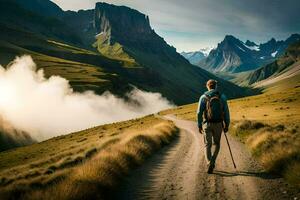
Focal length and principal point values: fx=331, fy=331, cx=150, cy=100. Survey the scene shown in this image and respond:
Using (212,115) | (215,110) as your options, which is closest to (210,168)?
(212,115)

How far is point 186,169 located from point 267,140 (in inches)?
310

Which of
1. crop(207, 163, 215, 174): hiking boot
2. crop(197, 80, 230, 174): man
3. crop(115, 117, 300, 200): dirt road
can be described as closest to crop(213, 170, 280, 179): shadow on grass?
crop(115, 117, 300, 200): dirt road

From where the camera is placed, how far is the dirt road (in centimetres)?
1165

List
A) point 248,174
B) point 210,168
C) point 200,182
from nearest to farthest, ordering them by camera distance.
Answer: point 200,182, point 248,174, point 210,168

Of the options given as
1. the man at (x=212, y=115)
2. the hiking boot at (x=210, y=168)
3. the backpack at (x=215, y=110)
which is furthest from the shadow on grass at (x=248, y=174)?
the backpack at (x=215, y=110)

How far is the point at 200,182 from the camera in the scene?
13328mm

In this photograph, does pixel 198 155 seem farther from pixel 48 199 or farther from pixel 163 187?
pixel 48 199

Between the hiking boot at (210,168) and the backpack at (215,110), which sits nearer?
the backpack at (215,110)

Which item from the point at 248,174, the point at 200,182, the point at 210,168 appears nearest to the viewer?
the point at 200,182

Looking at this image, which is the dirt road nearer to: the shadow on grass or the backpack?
the shadow on grass

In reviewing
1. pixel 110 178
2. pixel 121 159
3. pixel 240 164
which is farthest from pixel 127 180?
pixel 240 164

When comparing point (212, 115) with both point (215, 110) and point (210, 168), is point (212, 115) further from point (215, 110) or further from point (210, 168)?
point (210, 168)

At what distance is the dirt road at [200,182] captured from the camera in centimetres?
1165

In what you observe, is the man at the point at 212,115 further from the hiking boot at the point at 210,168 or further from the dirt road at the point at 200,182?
the dirt road at the point at 200,182
